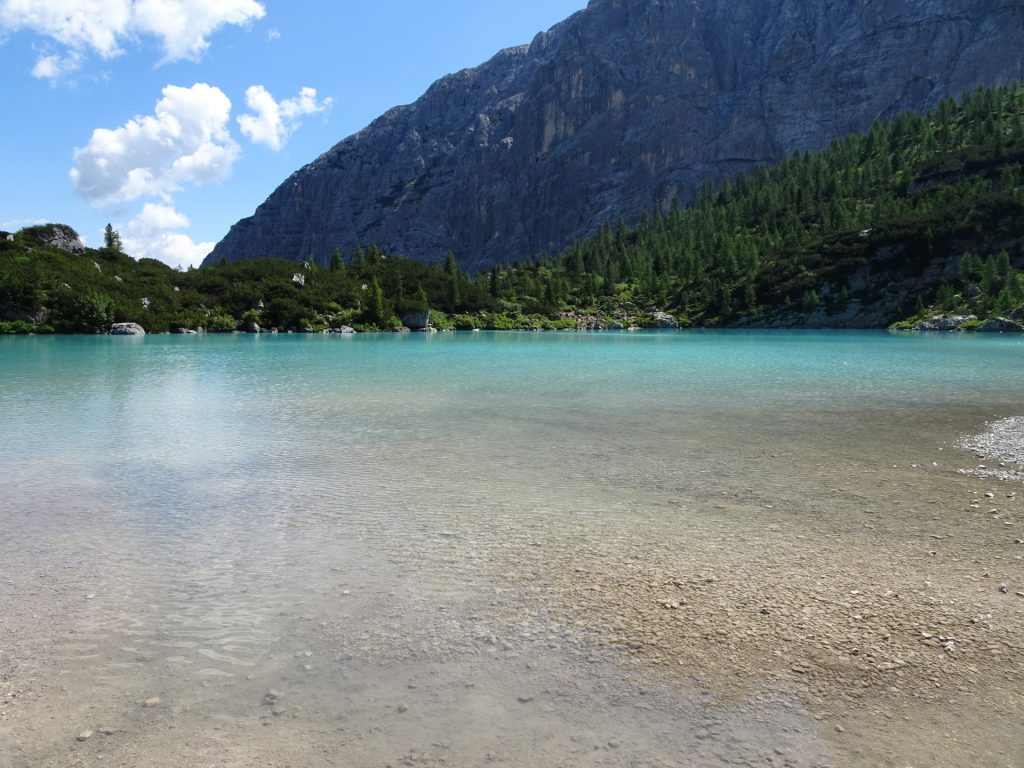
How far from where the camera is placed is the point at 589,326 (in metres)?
143

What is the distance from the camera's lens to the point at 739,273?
150375 millimetres

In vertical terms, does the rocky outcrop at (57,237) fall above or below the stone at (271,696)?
above

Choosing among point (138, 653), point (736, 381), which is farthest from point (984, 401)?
point (138, 653)

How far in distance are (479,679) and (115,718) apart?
301 cm

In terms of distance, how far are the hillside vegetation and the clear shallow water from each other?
9689 cm

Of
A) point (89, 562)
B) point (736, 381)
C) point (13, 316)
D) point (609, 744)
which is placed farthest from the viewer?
point (13, 316)

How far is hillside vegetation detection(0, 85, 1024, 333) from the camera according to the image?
110125 millimetres

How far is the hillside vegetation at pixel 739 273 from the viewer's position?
4336 inches

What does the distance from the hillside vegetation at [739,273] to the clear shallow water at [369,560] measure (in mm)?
96888

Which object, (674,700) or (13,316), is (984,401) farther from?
(13,316)

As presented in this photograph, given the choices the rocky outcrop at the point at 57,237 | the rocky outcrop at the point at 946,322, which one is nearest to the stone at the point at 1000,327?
the rocky outcrop at the point at 946,322

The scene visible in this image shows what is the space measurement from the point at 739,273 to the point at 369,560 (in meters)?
154

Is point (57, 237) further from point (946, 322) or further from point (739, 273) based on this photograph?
point (946, 322)

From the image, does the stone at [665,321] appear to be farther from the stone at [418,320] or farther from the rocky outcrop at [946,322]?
the stone at [418,320]
